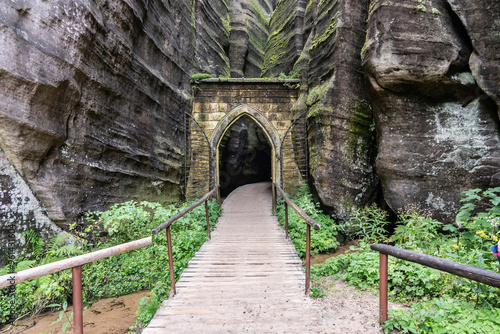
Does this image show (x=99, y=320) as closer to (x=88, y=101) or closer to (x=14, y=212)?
(x=14, y=212)

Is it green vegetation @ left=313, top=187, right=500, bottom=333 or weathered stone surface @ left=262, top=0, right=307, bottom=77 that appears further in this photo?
weathered stone surface @ left=262, top=0, right=307, bottom=77

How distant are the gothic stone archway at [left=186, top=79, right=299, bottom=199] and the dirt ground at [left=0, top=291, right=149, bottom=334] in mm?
5506

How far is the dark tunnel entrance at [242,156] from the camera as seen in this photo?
42.9ft

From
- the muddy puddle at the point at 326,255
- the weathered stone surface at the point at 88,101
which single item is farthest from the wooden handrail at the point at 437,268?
the weathered stone surface at the point at 88,101

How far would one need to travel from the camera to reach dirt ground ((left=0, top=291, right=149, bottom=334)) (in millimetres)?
3020

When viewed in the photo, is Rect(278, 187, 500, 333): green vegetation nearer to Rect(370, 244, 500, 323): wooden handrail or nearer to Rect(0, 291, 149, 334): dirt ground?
Rect(370, 244, 500, 323): wooden handrail

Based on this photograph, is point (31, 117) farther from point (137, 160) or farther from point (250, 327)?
point (250, 327)

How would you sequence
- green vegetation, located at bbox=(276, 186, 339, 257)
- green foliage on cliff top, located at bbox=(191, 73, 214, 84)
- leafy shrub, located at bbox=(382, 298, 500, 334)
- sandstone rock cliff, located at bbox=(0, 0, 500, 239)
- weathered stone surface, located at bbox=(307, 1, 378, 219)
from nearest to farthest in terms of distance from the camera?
1. leafy shrub, located at bbox=(382, 298, 500, 334)
2. sandstone rock cliff, located at bbox=(0, 0, 500, 239)
3. green vegetation, located at bbox=(276, 186, 339, 257)
4. weathered stone surface, located at bbox=(307, 1, 378, 219)
5. green foliage on cliff top, located at bbox=(191, 73, 214, 84)

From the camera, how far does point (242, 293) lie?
2881 mm

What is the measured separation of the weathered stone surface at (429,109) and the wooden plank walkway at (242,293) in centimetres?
321

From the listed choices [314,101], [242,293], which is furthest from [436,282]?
[314,101]

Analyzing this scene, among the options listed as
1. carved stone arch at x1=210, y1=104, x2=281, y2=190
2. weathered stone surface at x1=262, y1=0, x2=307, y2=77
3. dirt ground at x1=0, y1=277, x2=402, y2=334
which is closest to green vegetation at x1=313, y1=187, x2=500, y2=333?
dirt ground at x1=0, y1=277, x2=402, y2=334

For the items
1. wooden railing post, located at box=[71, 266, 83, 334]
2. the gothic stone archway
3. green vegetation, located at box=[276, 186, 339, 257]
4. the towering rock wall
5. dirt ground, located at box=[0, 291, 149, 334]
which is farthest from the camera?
the gothic stone archway

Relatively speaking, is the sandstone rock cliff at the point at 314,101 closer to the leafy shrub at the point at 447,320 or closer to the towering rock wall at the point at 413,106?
the towering rock wall at the point at 413,106
